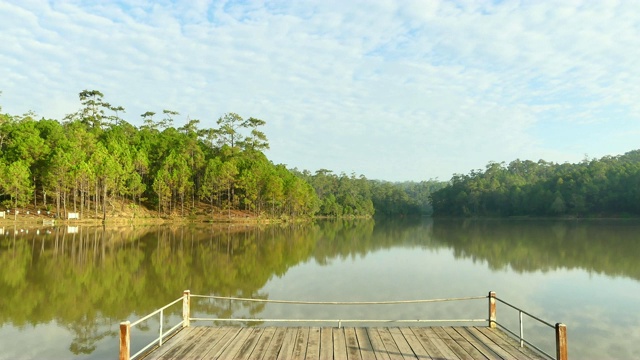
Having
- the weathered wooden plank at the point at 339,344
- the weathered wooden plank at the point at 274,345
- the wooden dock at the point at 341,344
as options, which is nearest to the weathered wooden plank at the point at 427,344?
the wooden dock at the point at 341,344

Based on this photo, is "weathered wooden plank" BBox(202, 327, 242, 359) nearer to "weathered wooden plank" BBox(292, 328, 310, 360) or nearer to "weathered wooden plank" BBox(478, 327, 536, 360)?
"weathered wooden plank" BBox(292, 328, 310, 360)

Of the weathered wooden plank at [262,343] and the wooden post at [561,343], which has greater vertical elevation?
the wooden post at [561,343]

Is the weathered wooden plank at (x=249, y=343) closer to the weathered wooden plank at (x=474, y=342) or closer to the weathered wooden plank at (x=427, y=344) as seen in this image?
the weathered wooden plank at (x=427, y=344)

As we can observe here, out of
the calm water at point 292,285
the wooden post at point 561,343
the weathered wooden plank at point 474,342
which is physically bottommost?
the calm water at point 292,285

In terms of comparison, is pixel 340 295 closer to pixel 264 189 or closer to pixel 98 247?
pixel 98 247

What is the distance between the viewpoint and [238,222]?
74875 millimetres

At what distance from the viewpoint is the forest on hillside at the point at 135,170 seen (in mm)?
58531

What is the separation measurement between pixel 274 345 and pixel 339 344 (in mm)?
1302

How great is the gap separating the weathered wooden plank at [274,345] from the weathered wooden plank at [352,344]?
134 centimetres

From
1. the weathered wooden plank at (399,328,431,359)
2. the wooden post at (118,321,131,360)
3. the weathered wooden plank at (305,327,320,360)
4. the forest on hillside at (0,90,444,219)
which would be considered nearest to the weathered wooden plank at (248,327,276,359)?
the weathered wooden plank at (305,327,320,360)

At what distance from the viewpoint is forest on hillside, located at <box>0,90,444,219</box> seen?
5853 cm

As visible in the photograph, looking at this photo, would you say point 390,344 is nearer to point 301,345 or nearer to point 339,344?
point 339,344

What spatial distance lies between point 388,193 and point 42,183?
11710 cm

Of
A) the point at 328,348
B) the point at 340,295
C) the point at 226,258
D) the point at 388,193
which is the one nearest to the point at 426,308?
the point at 340,295
